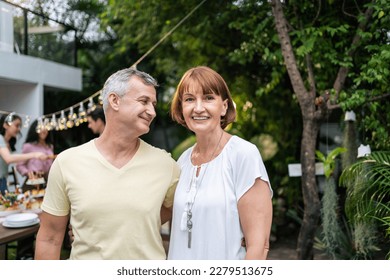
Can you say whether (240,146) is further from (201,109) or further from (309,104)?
(309,104)

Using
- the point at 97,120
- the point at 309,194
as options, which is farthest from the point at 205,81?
the point at 97,120

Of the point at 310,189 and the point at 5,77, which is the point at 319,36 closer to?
the point at 310,189

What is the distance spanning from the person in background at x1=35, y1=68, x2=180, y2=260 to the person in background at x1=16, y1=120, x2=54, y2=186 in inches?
101

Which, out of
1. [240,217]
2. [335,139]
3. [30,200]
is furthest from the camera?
[335,139]

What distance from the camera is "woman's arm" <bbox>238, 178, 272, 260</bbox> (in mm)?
1549

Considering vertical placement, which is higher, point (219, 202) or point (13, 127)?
point (13, 127)

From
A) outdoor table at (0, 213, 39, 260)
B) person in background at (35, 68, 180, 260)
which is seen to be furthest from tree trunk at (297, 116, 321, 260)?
outdoor table at (0, 213, 39, 260)

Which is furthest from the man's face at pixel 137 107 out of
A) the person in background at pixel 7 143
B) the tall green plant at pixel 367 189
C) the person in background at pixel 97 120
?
the person in background at pixel 97 120

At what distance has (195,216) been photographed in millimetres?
1625

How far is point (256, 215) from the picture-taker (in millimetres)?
1548

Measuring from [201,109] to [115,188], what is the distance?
1.65ft

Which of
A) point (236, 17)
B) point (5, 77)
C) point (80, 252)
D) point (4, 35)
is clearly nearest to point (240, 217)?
point (80, 252)
